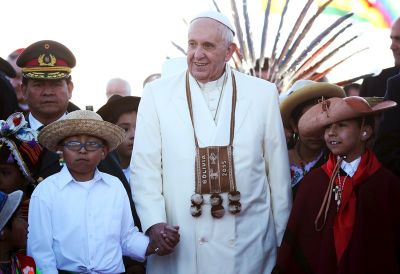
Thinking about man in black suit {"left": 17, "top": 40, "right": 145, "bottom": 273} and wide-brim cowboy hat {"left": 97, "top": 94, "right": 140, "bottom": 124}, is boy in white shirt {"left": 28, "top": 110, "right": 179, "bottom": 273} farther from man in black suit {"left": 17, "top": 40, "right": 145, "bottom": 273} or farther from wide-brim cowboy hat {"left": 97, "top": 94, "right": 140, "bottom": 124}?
wide-brim cowboy hat {"left": 97, "top": 94, "right": 140, "bottom": 124}

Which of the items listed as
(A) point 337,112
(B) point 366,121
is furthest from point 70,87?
(B) point 366,121

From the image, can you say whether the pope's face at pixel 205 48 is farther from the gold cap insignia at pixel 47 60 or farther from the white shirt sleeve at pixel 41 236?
the white shirt sleeve at pixel 41 236

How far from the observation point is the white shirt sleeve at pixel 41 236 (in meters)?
4.73

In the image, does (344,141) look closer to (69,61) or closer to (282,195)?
(282,195)

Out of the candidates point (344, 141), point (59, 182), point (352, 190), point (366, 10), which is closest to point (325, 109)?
point (344, 141)

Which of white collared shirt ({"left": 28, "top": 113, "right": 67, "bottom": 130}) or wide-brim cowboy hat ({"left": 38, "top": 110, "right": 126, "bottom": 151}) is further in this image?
white collared shirt ({"left": 28, "top": 113, "right": 67, "bottom": 130})

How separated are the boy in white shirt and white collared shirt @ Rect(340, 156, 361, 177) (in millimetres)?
1122

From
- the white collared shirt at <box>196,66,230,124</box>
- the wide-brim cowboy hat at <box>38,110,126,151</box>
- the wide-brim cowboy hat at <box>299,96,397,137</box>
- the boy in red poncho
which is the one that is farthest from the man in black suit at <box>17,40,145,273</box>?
the wide-brim cowboy hat at <box>299,96,397,137</box>

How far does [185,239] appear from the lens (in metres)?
5.36

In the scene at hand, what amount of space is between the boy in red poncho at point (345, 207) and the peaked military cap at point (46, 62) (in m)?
1.91

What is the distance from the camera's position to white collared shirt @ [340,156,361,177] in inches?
200

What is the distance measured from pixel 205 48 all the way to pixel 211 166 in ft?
2.60

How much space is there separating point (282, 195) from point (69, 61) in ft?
6.37

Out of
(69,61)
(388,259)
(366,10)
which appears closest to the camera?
(388,259)
